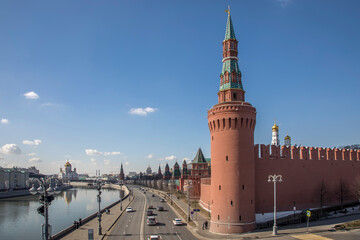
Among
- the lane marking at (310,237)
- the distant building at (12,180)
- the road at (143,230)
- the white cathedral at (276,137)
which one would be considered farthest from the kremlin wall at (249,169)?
the distant building at (12,180)

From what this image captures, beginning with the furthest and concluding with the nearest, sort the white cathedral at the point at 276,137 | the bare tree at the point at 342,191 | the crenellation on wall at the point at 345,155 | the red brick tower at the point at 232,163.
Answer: the white cathedral at the point at 276,137 < the crenellation on wall at the point at 345,155 < the bare tree at the point at 342,191 < the red brick tower at the point at 232,163

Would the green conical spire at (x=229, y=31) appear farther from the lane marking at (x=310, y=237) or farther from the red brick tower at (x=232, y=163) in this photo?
the lane marking at (x=310, y=237)

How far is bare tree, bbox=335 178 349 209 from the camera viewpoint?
1995 inches

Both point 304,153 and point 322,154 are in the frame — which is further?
point 322,154

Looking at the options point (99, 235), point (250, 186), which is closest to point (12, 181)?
point (99, 235)

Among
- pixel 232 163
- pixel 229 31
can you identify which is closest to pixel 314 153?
pixel 232 163

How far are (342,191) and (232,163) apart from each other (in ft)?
81.6

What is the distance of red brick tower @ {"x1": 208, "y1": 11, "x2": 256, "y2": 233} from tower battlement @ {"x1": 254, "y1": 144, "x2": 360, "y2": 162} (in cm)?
448

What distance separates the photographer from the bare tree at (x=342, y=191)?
5067cm

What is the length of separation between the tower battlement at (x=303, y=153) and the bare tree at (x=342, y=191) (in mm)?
4282

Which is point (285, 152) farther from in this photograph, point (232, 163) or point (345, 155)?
point (345, 155)

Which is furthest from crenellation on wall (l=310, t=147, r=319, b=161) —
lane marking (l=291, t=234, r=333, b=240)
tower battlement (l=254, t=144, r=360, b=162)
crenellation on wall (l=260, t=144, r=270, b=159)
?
lane marking (l=291, t=234, r=333, b=240)

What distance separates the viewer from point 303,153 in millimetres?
47781

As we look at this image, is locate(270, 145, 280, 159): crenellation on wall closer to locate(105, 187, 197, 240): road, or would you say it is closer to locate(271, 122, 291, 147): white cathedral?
locate(105, 187, 197, 240): road
